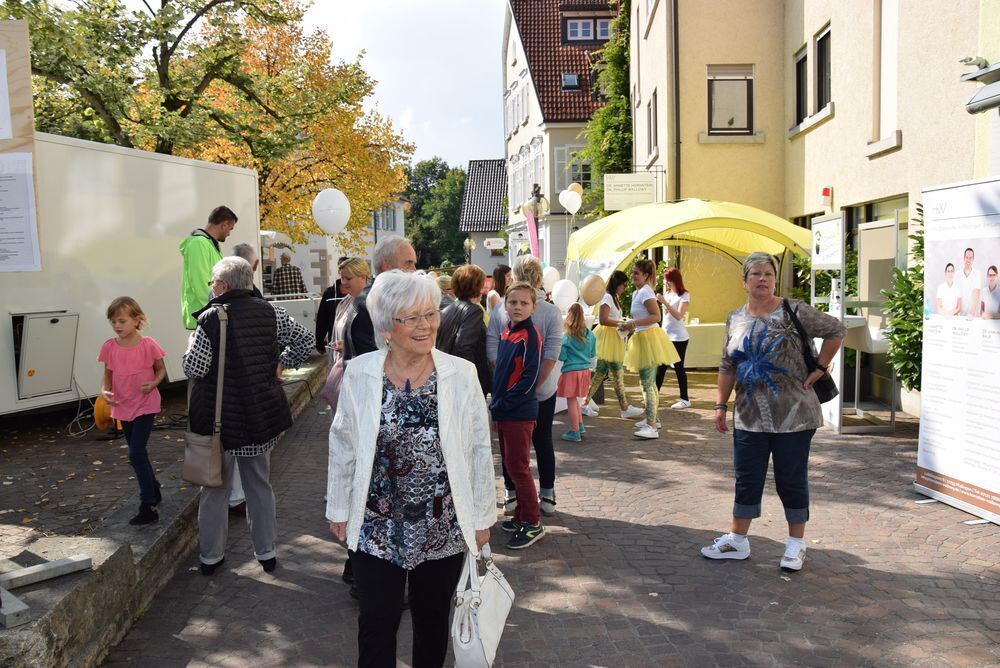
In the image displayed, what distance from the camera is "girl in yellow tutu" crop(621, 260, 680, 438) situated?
9.49 m

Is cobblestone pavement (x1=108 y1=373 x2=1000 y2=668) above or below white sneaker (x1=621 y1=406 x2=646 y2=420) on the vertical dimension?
below

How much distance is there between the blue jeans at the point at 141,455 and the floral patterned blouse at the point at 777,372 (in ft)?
11.6

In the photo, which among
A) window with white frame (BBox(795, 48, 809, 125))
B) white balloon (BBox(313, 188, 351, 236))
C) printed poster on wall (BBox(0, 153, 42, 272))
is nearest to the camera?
printed poster on wall (BBox(0, 153, 42, 272))

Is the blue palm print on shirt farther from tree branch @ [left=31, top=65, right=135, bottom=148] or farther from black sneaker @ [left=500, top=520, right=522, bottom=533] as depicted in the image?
tree branch @ [left=31, top=65, right=135, bottom=148]

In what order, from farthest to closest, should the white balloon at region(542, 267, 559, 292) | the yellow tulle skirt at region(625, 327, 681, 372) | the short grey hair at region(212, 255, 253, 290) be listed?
the white balloon at region(542, 267, 559, 292) → the yellow tulle skirt at region(625, 327, 681, 372) → the short grey hair at region(212, 255, 253, 290)

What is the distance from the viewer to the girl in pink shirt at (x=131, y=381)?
18.5 ft

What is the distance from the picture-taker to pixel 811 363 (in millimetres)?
4984

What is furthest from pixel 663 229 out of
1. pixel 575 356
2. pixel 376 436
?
pixel 376 436

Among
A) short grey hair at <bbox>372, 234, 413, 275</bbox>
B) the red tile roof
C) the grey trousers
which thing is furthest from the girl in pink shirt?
the red tile roof

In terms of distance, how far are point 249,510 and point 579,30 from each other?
38.4 metres

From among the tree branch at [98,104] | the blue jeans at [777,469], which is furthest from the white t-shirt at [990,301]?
the tree branch at [98,104]

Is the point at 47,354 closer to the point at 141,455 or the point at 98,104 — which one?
the point at 141,455

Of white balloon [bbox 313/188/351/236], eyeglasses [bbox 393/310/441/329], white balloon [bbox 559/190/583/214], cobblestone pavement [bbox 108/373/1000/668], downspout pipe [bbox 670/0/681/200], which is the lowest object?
cobblestone pavement [bbox 108/373/1000/668]

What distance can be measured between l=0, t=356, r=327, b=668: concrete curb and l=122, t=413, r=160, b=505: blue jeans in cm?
18
